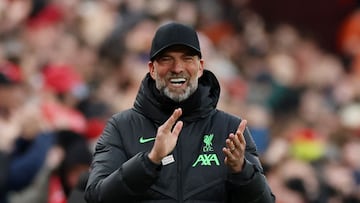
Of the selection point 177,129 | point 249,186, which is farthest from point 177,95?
point 249,186

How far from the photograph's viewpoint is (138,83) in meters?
15.7

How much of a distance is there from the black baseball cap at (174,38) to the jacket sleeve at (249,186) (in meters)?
0.70

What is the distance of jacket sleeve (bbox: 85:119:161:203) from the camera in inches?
308

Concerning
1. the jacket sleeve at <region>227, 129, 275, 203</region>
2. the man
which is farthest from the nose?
the jacket sleeve at <region>227, 129, 275, 203</region>

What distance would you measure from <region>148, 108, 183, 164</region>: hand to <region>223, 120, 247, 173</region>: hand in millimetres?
279

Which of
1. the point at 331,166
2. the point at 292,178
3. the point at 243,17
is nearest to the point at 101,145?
the point at 292,178

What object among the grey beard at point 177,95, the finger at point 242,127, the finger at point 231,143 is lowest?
the finger at point 231,143

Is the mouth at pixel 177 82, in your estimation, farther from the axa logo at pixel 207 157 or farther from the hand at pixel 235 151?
the hand at pixel 235 151

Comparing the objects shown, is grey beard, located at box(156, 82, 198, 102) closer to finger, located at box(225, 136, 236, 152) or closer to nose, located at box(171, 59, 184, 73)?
nose, located at box(171, 59, 184, 73)

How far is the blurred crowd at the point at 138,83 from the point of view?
12.2 m

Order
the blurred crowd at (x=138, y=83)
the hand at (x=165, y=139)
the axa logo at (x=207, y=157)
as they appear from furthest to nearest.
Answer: the blurred crowd at (x=138, y=83)
the axa logo at (x=207, y=157)
the hand at (x=165, y=139)

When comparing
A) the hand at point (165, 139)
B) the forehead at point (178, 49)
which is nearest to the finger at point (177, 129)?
the hand at point (165, 139)

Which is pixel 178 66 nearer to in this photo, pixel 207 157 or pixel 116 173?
pixel 207 157

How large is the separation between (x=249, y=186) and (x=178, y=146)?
1.48ft
